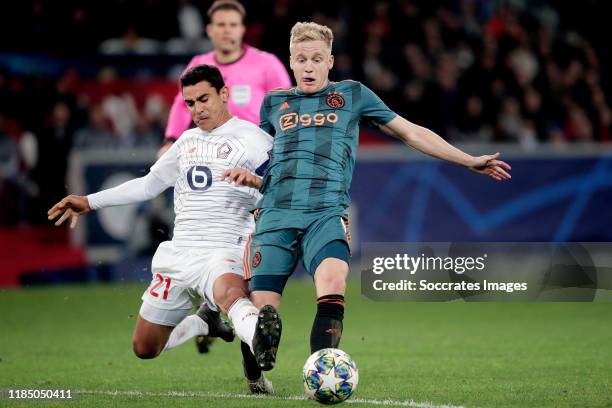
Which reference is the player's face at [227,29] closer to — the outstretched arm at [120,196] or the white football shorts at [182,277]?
the outstretched arm at [120,196]

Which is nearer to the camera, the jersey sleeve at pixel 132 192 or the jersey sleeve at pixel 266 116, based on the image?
the jersey sleeve at pixel 266 116

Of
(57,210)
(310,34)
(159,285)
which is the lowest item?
(159,285)

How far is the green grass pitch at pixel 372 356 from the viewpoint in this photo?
679cm

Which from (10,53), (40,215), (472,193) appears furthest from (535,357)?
(10,53)

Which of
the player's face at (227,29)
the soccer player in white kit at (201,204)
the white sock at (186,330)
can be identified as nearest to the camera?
the soccer player in white kit at (201,204)

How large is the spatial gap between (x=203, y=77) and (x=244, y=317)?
60.8 inches

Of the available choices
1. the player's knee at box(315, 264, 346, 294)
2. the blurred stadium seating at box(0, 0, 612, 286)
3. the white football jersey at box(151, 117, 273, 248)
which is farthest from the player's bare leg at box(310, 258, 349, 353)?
the blurred stadium seating at box(0, 0, 612, 286)

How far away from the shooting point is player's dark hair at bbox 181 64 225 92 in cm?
689

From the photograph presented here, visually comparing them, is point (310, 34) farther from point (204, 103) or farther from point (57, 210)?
point (57, 210)

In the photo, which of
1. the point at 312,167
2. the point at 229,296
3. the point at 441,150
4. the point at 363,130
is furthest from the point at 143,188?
the point at 363,130

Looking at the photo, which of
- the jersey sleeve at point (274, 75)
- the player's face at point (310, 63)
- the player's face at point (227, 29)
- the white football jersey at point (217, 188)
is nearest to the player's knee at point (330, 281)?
the white football jersey at point (217, 188)

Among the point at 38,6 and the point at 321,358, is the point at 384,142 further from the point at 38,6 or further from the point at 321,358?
the point at 321,358

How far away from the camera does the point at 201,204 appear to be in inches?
270

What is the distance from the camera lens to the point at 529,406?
249 inches
